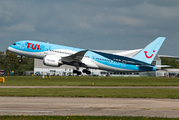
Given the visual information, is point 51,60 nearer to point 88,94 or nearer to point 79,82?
point 79,82

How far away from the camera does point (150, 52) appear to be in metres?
58.9

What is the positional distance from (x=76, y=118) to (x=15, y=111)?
14.7 feet

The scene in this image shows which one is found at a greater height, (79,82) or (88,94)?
(79,82)

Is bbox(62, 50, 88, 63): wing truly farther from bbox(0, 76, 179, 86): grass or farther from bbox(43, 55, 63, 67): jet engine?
bbox(0, 76, 179, 86): grass

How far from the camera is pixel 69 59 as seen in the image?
2202 inches

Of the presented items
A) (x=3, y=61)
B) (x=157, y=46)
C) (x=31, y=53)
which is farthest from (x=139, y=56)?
(x=3, y=61)

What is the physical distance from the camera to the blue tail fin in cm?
5861

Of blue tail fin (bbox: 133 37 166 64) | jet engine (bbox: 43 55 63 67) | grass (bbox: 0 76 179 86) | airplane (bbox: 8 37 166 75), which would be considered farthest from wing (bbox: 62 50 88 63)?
blue tail fin (bbox: 133 37 166 64)

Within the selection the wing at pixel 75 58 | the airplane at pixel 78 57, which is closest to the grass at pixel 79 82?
the airplane at pixel 78 57

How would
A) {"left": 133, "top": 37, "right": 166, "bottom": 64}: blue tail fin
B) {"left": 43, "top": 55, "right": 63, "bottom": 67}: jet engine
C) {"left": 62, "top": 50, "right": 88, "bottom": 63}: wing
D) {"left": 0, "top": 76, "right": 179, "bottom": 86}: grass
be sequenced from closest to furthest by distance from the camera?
{"left": 0, "top": 76, "right": 179, "bottom": 86}: grass → {"left": 43, "top": 55, "right": 63, "bottom": 67}: jet engine → {"left": 62, "top": 50, "right": 88, "bottom": 63}: wing → {"left": 133, "top": 37, "right": 166, "bottom": 64}: blue tail fin

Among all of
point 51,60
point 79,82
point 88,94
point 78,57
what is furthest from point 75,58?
point 88,94

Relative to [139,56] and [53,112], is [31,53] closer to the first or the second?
[139,56]

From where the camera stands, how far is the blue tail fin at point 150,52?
58.6m

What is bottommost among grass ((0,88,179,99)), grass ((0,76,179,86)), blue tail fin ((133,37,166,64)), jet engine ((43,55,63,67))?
grass ((0,88,179,99))
